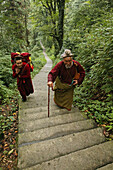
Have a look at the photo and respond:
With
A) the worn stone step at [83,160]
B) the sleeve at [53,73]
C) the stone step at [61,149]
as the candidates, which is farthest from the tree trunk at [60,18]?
the worn stone step at [83,160]

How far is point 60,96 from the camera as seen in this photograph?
11.4ft

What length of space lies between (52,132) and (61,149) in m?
0.47

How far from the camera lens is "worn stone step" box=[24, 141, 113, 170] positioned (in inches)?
64.0

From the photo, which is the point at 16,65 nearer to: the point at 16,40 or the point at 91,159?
the point at 91,159

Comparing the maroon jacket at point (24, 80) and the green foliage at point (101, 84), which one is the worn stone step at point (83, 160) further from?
the maroon jacket at point (24, 80)

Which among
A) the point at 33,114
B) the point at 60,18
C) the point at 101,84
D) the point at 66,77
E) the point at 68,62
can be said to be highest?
the point at 60,18

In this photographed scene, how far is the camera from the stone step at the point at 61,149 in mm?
1703

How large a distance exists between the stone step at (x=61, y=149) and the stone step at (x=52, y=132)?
0.20 meters

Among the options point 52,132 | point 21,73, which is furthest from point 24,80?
point 52,132

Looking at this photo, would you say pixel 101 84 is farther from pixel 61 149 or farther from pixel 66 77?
pixel 61 149

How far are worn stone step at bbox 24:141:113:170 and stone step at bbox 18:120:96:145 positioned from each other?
23.6 inches

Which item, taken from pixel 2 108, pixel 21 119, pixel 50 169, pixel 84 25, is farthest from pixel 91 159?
pixel 84 25

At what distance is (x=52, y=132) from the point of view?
2371 mm

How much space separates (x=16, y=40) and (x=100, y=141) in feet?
30.3
